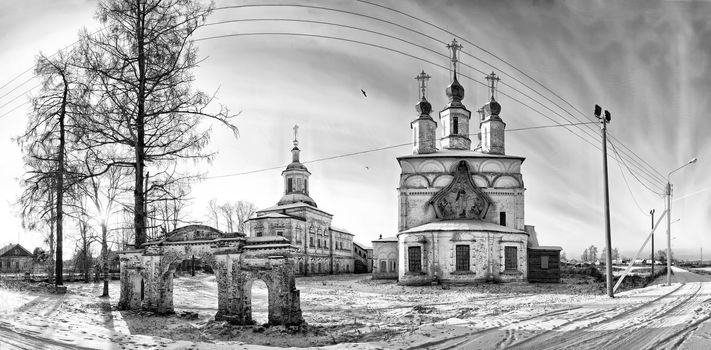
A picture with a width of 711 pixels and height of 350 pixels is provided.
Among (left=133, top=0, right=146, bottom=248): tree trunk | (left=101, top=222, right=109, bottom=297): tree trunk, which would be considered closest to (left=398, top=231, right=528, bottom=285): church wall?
(left=101, top=222, right=109, bottom=297): tree trunk

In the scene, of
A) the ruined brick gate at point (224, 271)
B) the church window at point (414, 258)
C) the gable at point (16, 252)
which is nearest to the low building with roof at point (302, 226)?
the church window at point (414, 258)

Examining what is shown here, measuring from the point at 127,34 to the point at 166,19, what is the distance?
1.37 metres

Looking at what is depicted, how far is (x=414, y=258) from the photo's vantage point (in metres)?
31.7

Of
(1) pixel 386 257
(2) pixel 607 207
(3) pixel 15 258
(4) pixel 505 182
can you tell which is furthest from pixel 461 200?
(3) pixel 15 258

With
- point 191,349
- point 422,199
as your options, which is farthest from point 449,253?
point 191,349

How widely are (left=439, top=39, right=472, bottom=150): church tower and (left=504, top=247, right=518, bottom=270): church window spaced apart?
38.3ft

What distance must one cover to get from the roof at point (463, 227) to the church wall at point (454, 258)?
0.30m

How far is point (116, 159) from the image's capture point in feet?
59.1

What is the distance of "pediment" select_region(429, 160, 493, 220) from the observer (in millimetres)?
34688

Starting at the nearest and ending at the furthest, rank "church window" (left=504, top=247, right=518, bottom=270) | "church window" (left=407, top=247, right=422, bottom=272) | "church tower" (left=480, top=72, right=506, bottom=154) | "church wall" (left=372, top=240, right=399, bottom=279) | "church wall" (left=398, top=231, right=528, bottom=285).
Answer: "church wall" (left=398, top=231, right=528, bottom=285) → "church window" (left=407, top=247, right=422, bottom=272) → "church window" (left=504, top=247, right=518, bottom=270) → "church wall" (left=372, top=240, right=399, bottom=279) → "church tower" (left=480, top=72, right=506, bottom=154)

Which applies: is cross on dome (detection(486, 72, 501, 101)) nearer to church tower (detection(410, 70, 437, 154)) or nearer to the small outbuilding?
church tower (detection(410, 70, 437, 154))

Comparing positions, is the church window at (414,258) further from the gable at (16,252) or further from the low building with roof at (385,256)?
the gable at (16,252)

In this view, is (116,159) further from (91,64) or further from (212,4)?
(212,4)

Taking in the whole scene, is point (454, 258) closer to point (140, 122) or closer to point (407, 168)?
point (407, 168)
